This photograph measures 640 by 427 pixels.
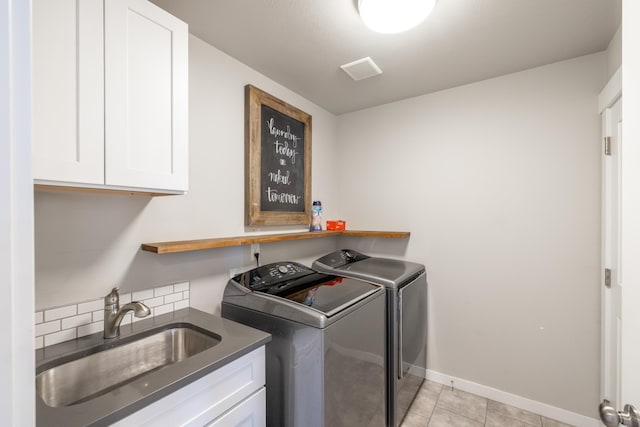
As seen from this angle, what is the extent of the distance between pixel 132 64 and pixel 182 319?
1140 mm

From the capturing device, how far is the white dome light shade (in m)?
1.28

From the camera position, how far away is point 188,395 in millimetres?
941

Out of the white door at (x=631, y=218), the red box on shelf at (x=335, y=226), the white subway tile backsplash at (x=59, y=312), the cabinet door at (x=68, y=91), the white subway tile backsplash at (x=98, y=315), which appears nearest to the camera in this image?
the white door at (x=631, y=218)

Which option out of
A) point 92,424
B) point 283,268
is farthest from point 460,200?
point 92,424

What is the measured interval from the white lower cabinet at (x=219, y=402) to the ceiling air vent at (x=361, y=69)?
1.79m

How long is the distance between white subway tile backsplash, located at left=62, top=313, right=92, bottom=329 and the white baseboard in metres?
2.34

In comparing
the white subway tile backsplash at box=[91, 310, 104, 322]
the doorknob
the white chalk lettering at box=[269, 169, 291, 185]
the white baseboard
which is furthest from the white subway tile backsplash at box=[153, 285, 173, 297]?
the white baseboard

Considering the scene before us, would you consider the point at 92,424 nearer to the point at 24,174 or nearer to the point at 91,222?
the point at 24,174

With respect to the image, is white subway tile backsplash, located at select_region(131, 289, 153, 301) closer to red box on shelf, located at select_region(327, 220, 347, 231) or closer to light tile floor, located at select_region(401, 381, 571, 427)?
red box on shelf, located at select_region(327, 220, 347, 231)

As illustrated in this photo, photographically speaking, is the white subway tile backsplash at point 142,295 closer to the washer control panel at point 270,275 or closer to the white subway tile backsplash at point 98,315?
the white subway tile backsplash at point 98,315

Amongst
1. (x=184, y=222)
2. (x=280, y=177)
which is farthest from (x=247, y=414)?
(x=280, y=177)

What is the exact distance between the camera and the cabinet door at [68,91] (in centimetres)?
85

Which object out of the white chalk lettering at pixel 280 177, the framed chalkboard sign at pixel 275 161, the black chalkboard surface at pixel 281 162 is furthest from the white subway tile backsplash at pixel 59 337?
the white chalk lettering at pixel 280 177

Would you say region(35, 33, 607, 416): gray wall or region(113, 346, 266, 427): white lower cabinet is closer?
region(113, 346, 266, 427): white lower cabinet
